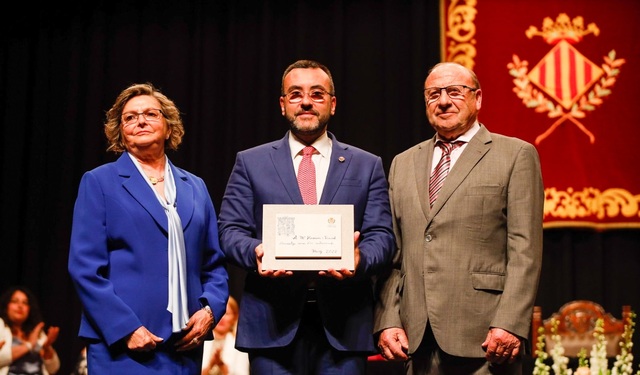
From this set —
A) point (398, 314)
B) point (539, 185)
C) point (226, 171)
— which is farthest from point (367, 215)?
point (226, 171)

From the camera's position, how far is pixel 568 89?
6.17 meters

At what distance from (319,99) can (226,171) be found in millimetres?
3459

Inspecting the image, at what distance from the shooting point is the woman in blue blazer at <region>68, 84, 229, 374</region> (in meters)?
2.65

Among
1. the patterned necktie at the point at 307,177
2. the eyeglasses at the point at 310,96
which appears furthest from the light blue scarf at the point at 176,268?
the eyeglasses at the point at 310,96

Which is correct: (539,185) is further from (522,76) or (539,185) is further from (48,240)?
(48,240)

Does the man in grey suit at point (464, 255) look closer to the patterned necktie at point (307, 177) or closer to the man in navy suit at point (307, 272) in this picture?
the man in navy suit at point (307, 272)

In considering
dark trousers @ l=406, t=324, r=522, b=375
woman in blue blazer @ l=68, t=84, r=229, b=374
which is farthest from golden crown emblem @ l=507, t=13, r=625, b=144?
woman in blue blazer @ l=68, t=84, r=229, b=374

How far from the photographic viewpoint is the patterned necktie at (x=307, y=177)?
2.92 m

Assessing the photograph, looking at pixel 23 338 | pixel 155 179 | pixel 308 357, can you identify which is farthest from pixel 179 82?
pixel 308 357

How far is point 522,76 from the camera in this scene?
243 inches

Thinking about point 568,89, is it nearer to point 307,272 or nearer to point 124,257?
point 307,272

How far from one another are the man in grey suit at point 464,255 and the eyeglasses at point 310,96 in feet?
1.29

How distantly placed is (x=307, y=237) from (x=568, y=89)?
4068 mm

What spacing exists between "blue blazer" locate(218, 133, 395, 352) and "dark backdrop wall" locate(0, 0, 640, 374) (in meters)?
3.28
